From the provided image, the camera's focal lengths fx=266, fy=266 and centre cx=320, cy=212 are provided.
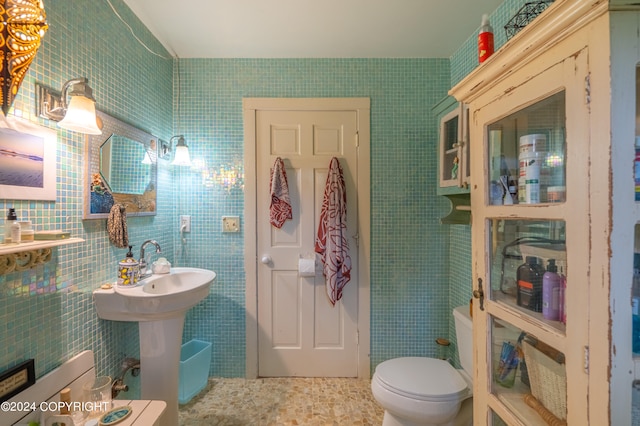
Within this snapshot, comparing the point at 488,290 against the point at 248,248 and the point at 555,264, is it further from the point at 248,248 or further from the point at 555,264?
the point at 248,248

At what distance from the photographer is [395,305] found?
6.62ft

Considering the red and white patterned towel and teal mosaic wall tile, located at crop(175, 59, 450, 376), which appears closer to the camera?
the red and white patterned towel

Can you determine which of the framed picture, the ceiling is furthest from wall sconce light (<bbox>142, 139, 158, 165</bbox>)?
the ceiling

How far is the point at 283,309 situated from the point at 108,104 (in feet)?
5.43

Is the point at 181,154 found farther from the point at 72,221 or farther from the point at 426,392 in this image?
the point at 426,392

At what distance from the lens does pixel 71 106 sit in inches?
39.5

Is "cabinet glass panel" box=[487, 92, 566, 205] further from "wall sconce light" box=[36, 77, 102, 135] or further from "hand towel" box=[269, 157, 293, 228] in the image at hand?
"wall sconce light" box=[36, 77, 102, 135]

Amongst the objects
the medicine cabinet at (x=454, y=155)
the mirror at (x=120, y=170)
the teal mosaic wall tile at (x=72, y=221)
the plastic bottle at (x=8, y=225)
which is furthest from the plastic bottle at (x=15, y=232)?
the medicine cabinet at (x=454, y=155)

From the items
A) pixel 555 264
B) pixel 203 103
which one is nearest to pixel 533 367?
pixel 555 264

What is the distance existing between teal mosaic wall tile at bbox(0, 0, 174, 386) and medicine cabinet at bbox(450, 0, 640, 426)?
167 centimetres

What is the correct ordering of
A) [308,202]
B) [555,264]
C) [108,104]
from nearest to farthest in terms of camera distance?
[555,264], [108,104], [308,202]

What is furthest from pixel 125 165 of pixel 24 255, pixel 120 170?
pixel 24 255

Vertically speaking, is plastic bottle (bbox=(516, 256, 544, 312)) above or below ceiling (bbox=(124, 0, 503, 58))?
below

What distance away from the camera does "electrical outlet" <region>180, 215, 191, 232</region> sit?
6.53 feet
